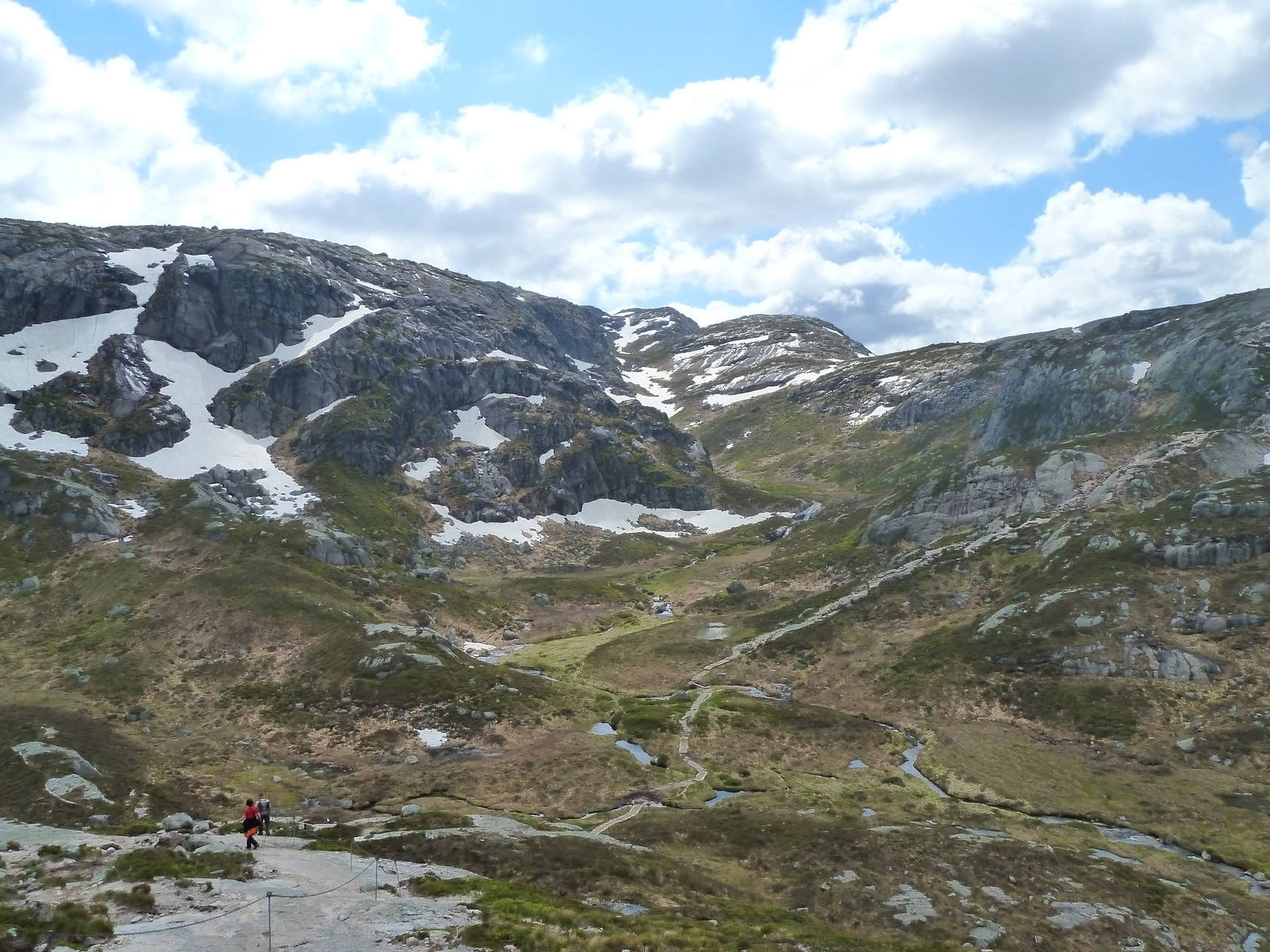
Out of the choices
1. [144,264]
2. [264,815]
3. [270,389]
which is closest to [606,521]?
[270,389]

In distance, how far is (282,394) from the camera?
171125 mm

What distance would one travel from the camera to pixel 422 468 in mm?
171000

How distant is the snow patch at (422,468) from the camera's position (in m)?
168

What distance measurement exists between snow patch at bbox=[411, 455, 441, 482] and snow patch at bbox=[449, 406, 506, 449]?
41.2 feet

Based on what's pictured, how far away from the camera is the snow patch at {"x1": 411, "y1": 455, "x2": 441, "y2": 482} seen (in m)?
168

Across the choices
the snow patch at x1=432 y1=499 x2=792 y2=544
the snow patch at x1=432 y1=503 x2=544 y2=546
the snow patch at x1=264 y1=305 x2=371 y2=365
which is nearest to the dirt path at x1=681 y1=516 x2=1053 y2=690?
the snow patch at x1=432 y1=503 x2=544 y2=546

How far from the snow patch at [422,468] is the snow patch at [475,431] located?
1256 cm

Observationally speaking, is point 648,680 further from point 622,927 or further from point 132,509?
point 132,509

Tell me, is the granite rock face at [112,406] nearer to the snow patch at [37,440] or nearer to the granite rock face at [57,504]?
the snow patch at [37,440]

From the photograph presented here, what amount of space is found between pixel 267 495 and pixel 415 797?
98512mm

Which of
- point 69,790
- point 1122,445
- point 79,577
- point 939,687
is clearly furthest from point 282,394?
point 1122,445

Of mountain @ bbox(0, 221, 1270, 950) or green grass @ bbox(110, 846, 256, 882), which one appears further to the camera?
mountain @ bbox(0, 221, 1270, 950)

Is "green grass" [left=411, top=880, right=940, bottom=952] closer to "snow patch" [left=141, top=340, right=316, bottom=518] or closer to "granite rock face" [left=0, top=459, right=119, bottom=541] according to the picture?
"granite rock face" [left=0, top=459, right=119, bottom=541]

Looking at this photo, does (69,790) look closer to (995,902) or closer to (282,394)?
(995,902)
